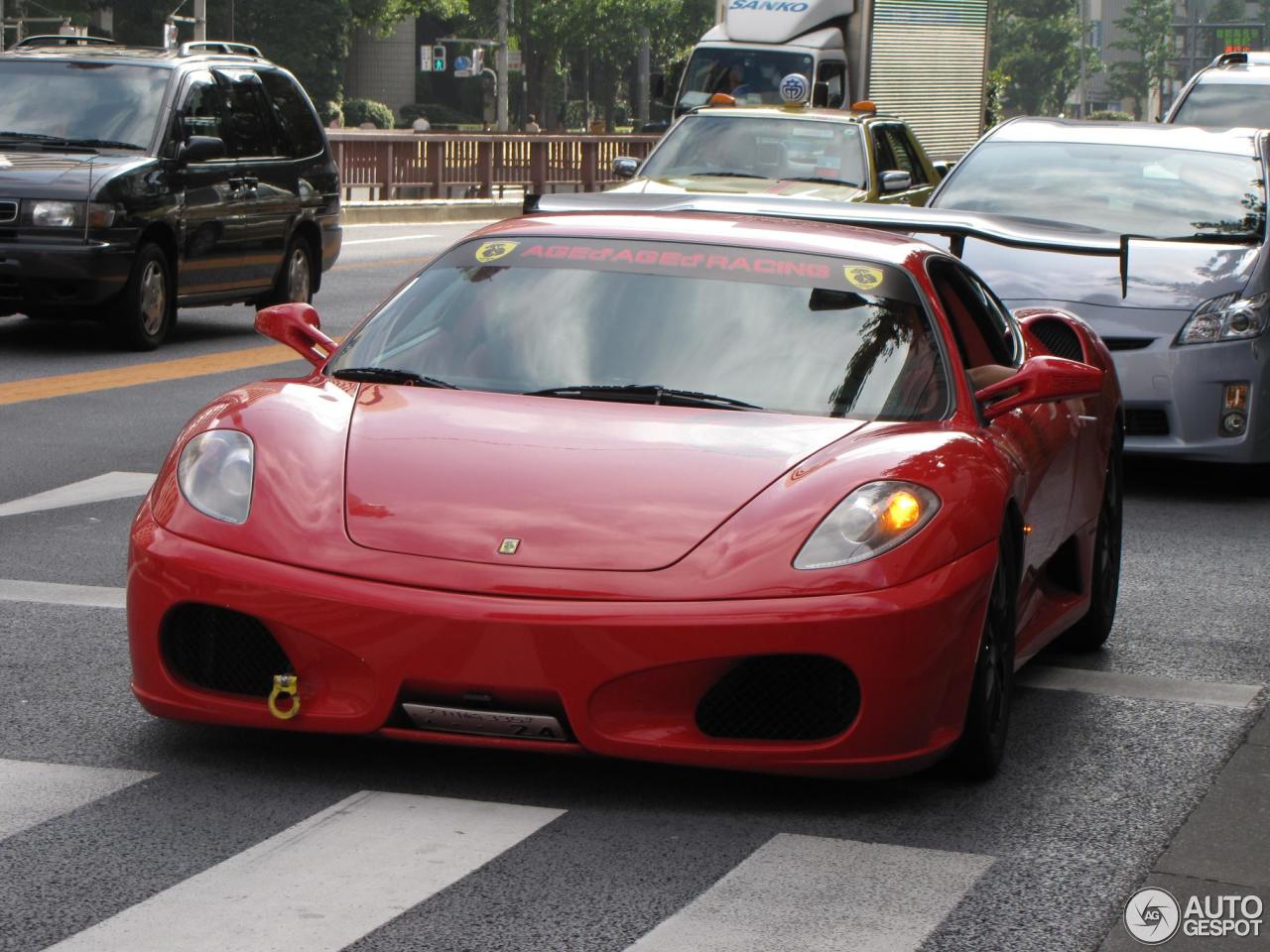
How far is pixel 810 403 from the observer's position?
5.53 metres

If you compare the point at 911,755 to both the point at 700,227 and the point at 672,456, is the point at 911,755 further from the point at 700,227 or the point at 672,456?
the point at 700,227

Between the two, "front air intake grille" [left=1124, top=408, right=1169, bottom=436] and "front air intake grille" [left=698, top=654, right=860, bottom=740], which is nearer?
"front air intake grille" [left=698, top=654, right=860, bottom=740]

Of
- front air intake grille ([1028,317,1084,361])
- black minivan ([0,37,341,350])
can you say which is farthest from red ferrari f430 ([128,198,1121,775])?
black minivan ([0,37,341,350])

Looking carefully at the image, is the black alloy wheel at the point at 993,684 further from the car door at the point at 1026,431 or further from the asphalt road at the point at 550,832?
the car door at the point at 1026,431

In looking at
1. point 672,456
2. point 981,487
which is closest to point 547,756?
point 672,456

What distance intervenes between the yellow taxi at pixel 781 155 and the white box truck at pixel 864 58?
29.3ft

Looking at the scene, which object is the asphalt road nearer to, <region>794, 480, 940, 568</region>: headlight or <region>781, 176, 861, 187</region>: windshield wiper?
<region>794, 480, 940, 568</region>: headlight

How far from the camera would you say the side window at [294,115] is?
16.7 m

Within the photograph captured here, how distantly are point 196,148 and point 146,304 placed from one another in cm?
107

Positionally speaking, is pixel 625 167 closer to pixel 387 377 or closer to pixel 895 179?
pixel 895 179

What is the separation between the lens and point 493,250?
614 cm

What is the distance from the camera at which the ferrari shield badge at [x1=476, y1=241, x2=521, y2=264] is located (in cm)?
611

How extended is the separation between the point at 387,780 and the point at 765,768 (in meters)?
0.80

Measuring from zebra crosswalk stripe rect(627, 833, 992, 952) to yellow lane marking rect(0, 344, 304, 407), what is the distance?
27.6 ft
